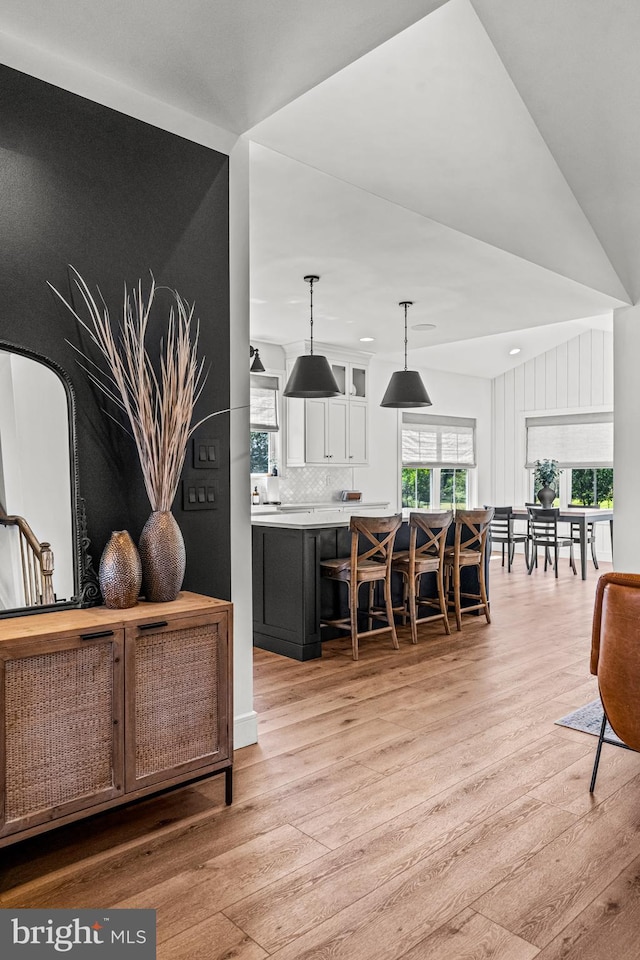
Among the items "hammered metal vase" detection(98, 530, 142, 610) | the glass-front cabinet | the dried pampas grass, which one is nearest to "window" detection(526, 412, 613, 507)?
the glass-front cabinet

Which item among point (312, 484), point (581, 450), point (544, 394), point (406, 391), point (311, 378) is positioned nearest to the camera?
point (311, 378)

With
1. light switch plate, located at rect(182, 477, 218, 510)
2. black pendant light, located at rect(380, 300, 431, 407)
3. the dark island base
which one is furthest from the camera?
black pendant light, located at rect(380, 300, 431, 407)

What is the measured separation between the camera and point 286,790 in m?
2.60

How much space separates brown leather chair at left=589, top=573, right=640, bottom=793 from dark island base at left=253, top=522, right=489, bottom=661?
2.29 meters

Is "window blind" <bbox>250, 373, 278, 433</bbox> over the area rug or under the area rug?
over

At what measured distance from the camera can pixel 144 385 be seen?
2.56m

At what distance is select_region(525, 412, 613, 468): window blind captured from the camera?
943 cm

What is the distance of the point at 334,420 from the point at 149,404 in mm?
5528

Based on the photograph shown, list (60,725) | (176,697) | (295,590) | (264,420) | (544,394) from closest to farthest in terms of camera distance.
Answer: (60,725)
(176,697)
(295,590)
(264,420)
(544,394)

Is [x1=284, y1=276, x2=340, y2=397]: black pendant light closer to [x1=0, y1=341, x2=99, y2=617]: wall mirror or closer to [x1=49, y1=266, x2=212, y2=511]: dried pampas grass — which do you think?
[x1=49, y1=266, x2=212, y2=511]: dried pampas grass

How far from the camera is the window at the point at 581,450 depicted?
9461 mm

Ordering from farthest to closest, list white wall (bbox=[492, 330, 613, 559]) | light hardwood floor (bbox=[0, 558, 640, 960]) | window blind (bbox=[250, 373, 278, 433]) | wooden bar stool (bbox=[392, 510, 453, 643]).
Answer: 1. white wall (bbox=[492, 330, 613, 559])
2. window blind (bbox=[250, 373, 278, 433])
3. wooden bar stool (bbox=[392, 510, 453, 643])
4. light hardwood floor (bbox=[0, 558, 640, 960])

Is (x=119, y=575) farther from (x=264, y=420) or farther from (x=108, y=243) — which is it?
(x=264, y=420)

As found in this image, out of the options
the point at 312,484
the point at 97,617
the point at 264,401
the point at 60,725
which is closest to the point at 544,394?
the point at 312,484
